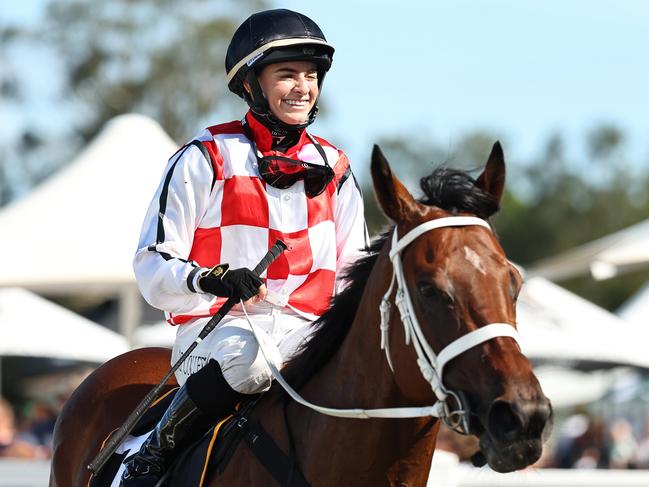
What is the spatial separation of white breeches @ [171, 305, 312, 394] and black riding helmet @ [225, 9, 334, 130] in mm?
784

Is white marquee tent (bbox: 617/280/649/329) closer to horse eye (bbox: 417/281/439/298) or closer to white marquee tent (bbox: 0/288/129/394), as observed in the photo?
white marquee tent (bbox: 0/288/129/394)

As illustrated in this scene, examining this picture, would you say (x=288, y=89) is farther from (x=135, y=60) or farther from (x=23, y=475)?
(x=135, y=60)

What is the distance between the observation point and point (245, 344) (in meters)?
4.40

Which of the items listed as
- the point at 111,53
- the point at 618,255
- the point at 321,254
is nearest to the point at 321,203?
the point at 321,254

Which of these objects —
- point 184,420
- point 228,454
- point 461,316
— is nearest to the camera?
point 461,316

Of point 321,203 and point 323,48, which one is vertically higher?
point 323,48

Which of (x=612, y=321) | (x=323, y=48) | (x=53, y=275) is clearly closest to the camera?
(x=323, y=48)

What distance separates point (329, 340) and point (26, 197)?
30.3 feet

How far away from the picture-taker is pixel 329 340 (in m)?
4.31

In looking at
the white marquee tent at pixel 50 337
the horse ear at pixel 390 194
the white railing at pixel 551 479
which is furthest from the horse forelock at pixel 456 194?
the white marquee tent at pixel 50 337

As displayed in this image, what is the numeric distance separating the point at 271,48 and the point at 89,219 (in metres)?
7.71

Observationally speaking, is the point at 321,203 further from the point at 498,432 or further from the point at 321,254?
the point at 498,432

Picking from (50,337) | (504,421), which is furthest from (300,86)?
(50,337)

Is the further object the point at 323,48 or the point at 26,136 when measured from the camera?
the point at 26,136
